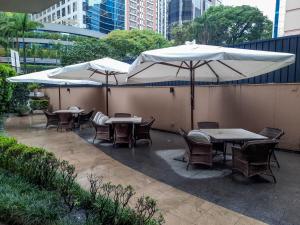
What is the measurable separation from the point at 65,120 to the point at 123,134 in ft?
13.3

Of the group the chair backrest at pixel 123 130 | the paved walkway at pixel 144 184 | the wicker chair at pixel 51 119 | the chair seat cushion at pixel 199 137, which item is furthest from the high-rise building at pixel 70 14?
the chair seat cushion at pixel 199 137

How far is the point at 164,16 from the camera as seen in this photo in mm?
104688

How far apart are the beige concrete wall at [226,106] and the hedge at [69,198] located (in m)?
4.77

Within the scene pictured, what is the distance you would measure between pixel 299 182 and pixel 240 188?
1160 mm

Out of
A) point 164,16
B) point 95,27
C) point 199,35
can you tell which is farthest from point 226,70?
point 164,16

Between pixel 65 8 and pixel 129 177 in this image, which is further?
pixel 65 8

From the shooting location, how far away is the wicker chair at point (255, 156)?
4125mm

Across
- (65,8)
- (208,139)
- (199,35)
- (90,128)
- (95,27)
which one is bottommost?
(90,128)

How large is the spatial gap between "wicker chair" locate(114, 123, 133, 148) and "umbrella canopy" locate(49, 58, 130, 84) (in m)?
1.63

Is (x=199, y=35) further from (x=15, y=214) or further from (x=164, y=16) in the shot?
(x=164, y=16)

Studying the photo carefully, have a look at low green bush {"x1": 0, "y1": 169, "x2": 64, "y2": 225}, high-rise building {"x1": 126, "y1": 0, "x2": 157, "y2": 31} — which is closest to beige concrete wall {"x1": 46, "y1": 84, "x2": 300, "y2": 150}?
low green bush {"x1": 0, "y1": 169, "x2": 64, "y2": 225}

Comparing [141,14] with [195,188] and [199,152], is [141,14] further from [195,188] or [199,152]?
[195,188]

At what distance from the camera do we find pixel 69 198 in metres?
2.99

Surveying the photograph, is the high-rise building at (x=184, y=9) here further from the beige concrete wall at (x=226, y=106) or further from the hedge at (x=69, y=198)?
the hedge at (x=69, y=198)
